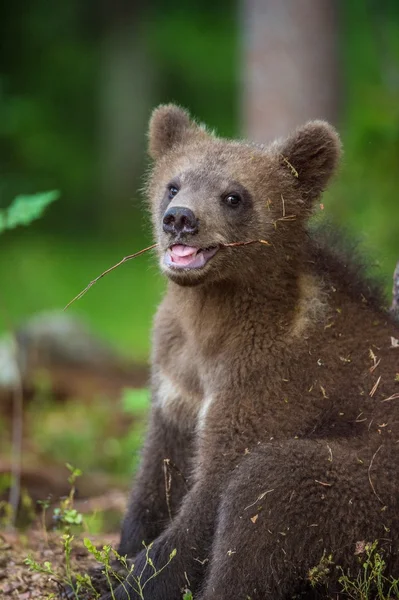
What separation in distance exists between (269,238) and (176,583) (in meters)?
1.90

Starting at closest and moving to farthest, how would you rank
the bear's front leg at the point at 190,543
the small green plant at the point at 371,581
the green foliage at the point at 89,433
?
the small green plant at the point at 371,581, the bear's front leg at the point at 190,543, the green foliage at the point at 89,433

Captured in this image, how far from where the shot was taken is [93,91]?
32.0 metres

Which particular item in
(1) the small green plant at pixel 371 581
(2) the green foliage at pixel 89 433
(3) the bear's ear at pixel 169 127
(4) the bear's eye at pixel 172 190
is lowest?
(2) the green foliage at pixel 89 433

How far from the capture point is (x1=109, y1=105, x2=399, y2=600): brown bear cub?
5383mm

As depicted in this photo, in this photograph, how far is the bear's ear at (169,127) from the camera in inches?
263

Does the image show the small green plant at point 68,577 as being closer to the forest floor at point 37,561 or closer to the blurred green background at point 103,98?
the forest floor at point 37,561

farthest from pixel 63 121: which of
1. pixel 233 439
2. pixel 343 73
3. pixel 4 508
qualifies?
pixel 233 439

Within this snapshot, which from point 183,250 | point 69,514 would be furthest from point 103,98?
point 69,514

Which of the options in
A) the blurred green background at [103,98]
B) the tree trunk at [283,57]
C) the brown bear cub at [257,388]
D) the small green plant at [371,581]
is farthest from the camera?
the blurred green background at [103,98]

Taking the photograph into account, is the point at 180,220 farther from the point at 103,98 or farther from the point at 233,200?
the point at 103,98

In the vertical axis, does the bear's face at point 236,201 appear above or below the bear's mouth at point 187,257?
above

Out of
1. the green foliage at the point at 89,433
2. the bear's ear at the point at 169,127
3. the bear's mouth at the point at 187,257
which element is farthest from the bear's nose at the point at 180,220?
the green foliage at the point at 89,433

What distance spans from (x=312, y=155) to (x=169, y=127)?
95 cm

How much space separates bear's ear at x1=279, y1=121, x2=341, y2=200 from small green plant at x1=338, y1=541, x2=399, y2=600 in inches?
80.2
